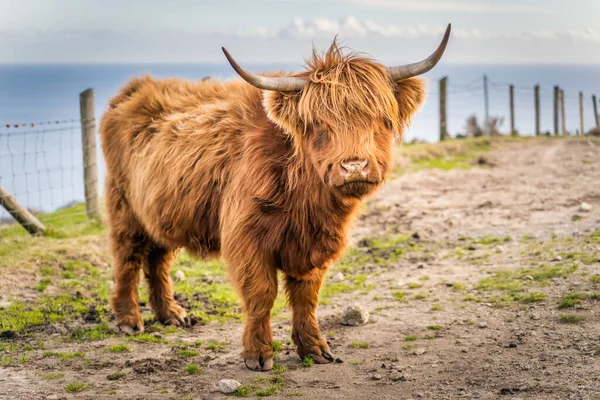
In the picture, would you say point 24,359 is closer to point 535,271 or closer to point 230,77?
point 230,77

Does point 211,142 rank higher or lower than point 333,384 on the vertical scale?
higher

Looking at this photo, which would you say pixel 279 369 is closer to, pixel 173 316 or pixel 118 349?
pixel 118 349

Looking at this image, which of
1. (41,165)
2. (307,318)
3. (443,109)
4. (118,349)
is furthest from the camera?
(443,109)

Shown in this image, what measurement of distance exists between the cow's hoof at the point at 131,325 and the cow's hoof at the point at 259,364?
56.6 inches

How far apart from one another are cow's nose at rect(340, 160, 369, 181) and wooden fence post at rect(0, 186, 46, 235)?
5263 millimetres

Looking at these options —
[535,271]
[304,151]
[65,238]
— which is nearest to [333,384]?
[304,151]

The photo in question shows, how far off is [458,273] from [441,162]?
22.4 ft

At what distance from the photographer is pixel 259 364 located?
4828 mm

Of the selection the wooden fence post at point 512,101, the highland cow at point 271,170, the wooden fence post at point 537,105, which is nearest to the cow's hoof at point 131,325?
the highland cow at point 271,170

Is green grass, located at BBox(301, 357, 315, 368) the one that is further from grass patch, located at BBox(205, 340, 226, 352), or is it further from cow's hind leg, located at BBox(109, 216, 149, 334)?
cow's hind leg, located at BBox(109, 216, 149, 334)

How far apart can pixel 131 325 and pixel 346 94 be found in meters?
2.81

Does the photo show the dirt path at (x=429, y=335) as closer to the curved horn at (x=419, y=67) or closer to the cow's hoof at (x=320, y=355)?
the cow's hoof at (x=320, y=355)

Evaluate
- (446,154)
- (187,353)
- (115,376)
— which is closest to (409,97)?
(187,353)

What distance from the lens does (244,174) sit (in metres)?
4.82
